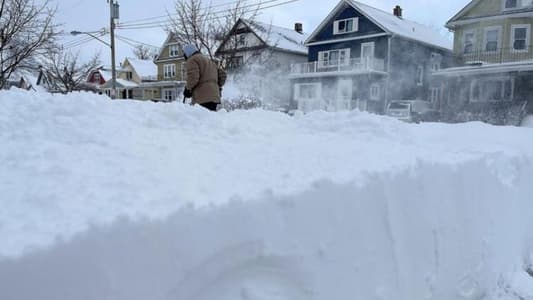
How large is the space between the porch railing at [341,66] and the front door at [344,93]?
763 mm

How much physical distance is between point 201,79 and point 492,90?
18003mm

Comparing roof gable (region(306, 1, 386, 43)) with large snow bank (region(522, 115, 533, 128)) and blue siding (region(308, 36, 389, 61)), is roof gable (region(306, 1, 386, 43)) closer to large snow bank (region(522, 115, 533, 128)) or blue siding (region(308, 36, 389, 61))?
blue siding (region(308, 36, 389, 61))

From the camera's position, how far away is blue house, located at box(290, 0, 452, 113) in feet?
77.8

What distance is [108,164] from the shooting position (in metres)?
1.82

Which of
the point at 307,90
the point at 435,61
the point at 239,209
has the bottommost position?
the point at 239,209

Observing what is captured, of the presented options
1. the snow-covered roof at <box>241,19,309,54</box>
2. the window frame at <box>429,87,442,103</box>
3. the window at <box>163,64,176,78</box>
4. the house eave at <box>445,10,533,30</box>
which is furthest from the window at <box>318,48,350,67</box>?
the window at <box>163,64,176,78</box>

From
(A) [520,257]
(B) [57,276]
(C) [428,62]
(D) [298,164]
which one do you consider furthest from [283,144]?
(C) [428,62]

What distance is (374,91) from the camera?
78.8 ft

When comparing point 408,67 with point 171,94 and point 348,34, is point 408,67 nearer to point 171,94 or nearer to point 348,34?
point 348,34

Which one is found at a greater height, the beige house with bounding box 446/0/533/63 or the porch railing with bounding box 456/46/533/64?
the beige house with bounding box 446/0/533/63

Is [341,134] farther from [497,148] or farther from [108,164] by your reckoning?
[108,164]

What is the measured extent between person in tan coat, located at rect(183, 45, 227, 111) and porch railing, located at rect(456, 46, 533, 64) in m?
17.9

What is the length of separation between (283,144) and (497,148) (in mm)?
2030

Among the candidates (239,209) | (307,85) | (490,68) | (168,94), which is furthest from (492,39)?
(168,94)
